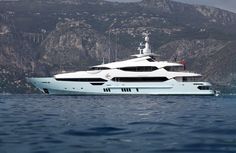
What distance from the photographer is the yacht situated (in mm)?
91812

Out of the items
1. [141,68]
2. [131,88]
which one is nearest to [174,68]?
[141,68]

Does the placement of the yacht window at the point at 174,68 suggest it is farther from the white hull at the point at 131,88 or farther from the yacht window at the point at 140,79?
the white hull at the point at 131,88

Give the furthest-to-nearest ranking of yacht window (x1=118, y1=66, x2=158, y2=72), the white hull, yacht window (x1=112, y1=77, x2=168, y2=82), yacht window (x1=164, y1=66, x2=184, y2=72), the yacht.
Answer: yacht window (x1=164, y1=66, x2=184, y2=72)
yacht window (x1=118, y1=66, x2=158, y2=72)
yacht window (x1=112, y1=77, x2=168, y2=82)
the yacht
the white hull

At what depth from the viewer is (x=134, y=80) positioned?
93000mm

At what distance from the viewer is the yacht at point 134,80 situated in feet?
301

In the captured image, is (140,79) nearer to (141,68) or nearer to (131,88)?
(141,68)

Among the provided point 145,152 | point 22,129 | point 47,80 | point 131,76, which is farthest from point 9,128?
point 47,80

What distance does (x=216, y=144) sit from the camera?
16.8 m

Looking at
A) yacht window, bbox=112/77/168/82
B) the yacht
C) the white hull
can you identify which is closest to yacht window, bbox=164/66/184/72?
the yacht

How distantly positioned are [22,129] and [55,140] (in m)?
4.20

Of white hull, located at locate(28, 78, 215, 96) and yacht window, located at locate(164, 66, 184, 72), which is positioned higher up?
yacht window, located at locate(164, 66, 184, 72)

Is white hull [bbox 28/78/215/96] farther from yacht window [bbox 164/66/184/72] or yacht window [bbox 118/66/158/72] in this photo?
yacht window [bbox 118/66/158/72]

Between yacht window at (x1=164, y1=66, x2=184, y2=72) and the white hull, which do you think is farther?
yacht window at (x1=164, y1=66, x2=184, y2=72)

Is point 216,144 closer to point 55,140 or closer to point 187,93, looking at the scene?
point 55,140
